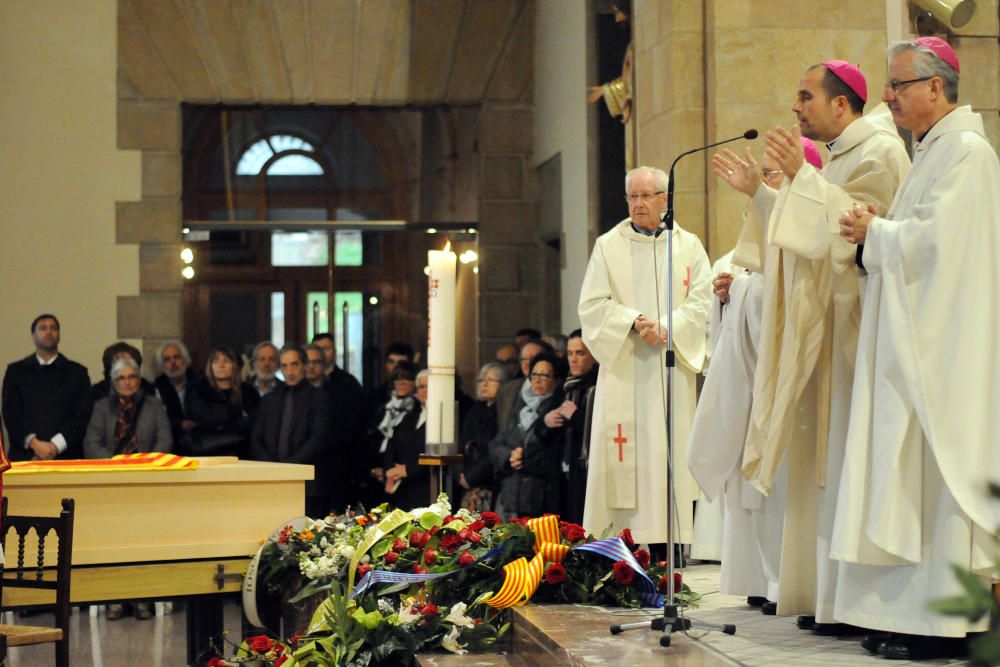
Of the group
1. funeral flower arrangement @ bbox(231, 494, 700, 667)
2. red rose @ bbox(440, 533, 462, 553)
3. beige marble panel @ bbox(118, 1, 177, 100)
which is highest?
beige marble panel @ bbox(118, 1, 177, 100)

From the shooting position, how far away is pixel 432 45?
12.6 meters

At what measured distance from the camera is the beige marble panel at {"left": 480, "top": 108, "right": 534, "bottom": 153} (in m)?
12.6

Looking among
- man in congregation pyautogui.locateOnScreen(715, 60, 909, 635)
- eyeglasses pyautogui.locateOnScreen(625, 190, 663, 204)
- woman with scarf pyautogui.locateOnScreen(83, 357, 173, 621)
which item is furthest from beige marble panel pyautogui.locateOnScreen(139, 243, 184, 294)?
man in congregation pyautogui.locateOnScreen(715, 60, 909, 635)

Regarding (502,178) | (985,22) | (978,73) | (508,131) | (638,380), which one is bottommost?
(638,380)

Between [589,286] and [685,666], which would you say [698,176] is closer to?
[589,286]

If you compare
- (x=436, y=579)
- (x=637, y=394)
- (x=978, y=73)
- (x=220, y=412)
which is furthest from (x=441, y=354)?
(x=220, y=412)

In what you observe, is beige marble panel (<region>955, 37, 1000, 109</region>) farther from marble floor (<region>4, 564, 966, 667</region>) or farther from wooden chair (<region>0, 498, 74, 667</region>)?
wooden chair (<region>0, 498, 74, 667</region>)

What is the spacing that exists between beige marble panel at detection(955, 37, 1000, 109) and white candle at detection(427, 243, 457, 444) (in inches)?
118

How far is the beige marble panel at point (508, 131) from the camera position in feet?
41.3

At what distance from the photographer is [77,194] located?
12.2m

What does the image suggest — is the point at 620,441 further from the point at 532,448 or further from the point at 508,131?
the point at 508,131

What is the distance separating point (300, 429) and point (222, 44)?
4424 millimetres

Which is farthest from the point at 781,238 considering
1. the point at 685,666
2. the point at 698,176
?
the point at 698,176

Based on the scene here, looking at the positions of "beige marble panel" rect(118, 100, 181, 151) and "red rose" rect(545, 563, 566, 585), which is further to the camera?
"beige marble panel" rect(118, 100, 181, 151)
